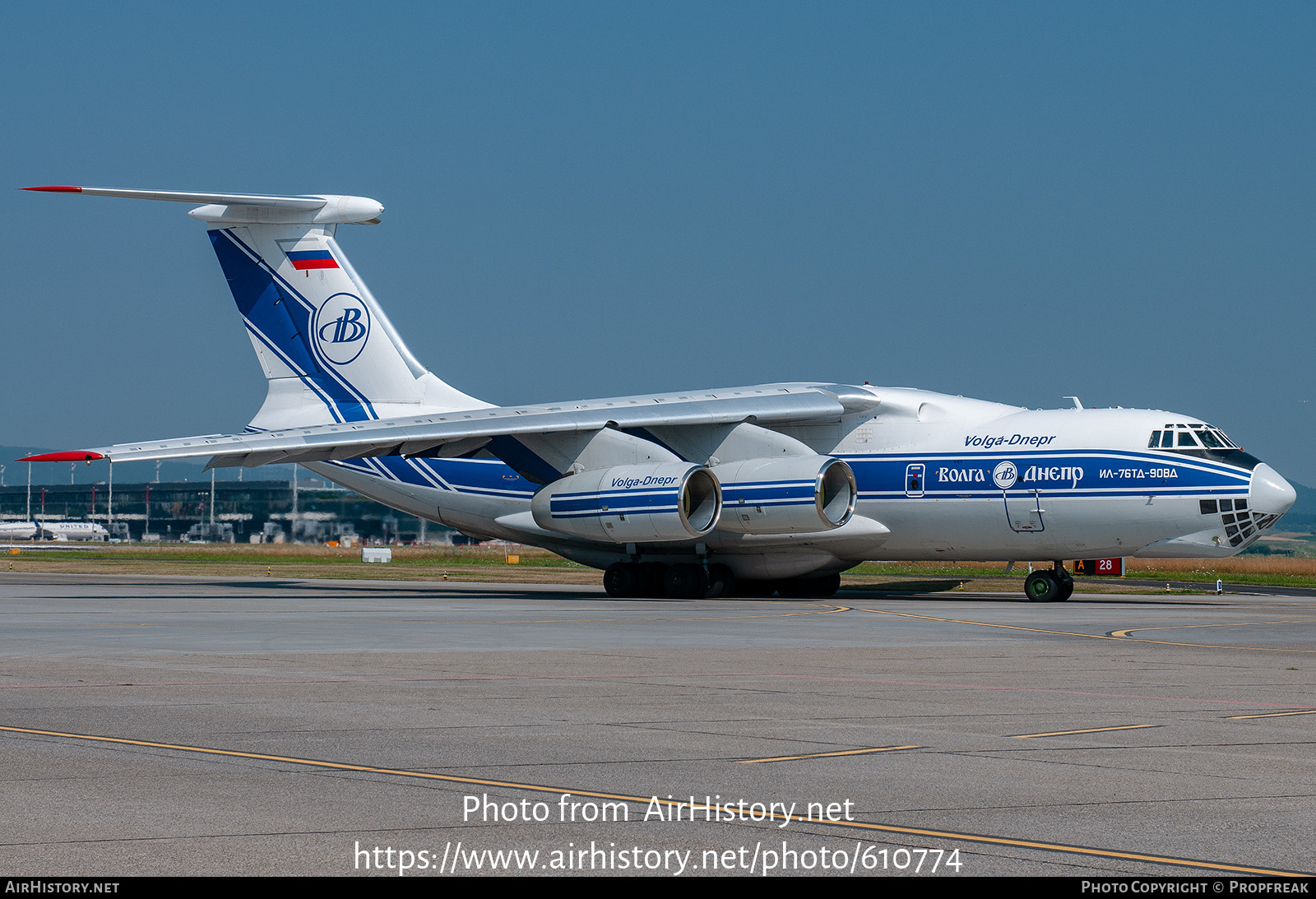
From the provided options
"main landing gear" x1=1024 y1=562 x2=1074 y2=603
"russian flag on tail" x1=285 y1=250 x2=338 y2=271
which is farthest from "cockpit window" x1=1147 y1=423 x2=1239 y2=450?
"russian flag on tail" x1=285 y1=250 x2=338 y2=271

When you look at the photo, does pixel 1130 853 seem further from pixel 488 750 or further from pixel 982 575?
pixel 982 575

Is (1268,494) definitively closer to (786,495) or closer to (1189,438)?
(1189,438)

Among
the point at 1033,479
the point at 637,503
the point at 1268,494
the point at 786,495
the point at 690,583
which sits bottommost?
the point at 690,583

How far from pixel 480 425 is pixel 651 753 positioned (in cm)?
1886

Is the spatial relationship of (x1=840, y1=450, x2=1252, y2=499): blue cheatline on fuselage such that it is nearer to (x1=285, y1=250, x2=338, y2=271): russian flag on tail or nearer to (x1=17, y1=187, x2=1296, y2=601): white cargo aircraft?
(x1=17, y1=187, x2=1296, y2=601): white cargo aircraft

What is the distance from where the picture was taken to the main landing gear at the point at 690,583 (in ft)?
90.9

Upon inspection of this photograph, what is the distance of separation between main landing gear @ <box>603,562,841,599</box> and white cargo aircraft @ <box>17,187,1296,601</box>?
4 centimetres

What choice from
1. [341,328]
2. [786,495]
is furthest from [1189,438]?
[341,328]

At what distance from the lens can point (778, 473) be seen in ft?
84.6

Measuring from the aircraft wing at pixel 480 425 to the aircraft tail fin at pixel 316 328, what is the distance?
3.26 m

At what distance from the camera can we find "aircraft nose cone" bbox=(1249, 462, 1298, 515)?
2394 centimetres

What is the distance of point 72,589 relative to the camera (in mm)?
28906
